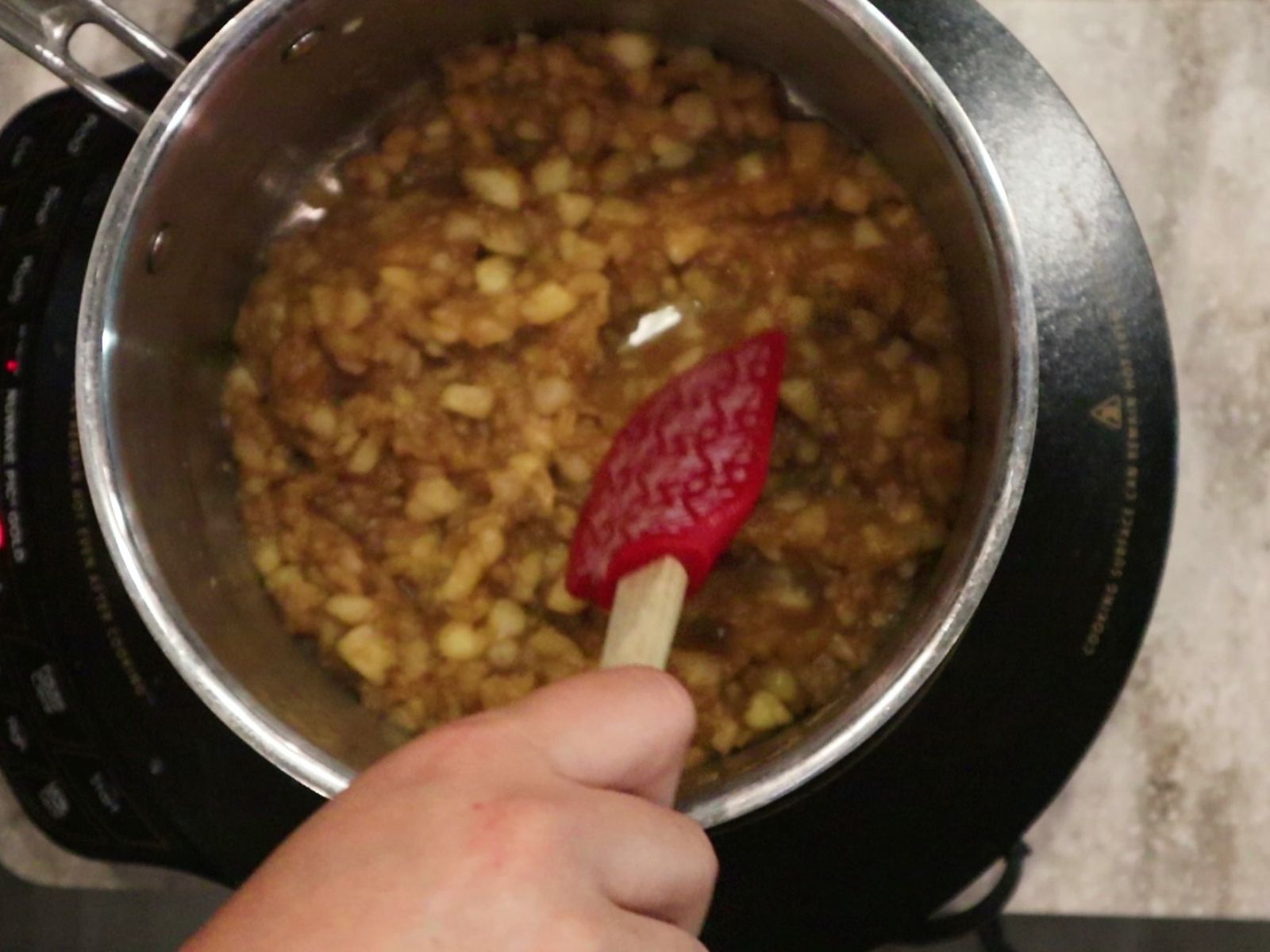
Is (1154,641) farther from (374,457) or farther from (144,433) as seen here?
(144,433)

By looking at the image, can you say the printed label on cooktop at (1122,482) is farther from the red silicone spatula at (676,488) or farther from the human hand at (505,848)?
the human hand at (505,848)

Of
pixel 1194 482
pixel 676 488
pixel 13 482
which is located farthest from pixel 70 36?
pixel 1194 482

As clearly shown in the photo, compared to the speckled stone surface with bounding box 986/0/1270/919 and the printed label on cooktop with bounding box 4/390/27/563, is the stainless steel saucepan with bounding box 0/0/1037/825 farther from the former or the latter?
the speckled stone surface with bounding box 986/0/1270/919

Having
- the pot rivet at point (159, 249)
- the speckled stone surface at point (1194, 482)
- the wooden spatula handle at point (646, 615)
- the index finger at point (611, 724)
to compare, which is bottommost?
the speckled stone surface at point (1194, 482)

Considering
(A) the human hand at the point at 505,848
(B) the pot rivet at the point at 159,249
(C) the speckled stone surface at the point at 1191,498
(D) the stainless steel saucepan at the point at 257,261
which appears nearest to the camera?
(A) the human hand at the point at 505,848

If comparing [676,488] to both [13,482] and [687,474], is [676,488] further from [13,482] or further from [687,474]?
[13,482]

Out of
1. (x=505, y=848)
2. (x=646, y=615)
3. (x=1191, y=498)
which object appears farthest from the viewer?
(x=1191, y=498)

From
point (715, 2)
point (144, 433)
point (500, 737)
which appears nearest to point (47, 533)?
point (144, 433)

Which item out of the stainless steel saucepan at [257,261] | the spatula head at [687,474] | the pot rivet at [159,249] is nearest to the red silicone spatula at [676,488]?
the spatula head at [687,474]
